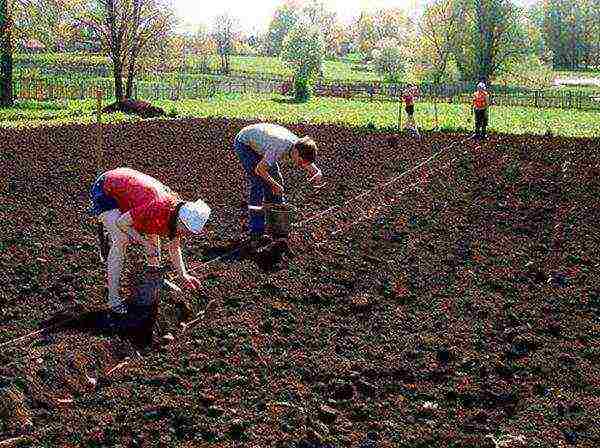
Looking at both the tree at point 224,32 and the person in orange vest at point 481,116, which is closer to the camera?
the person in orange vest at point 481,116

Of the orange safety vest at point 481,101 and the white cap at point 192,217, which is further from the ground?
the orange safety vest at point 481,101

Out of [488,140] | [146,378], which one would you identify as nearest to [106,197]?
[146,378]

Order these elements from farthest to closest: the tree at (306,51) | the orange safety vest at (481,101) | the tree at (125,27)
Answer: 1. the tree at (306,51)
2. the tree at (125,27)
3. the orange safety vest at (481,101)

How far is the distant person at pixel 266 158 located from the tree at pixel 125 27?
1141 inches

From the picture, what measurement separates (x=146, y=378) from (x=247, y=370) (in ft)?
2.57

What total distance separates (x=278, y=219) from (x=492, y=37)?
195 feet

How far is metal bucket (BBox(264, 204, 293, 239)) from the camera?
375 inches

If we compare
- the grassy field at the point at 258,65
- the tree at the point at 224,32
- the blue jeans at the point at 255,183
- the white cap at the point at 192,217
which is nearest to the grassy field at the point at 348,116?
the blue jeans at the point at 255,183

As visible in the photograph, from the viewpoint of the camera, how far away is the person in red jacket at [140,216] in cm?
650

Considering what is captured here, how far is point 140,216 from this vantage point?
21.6 feet

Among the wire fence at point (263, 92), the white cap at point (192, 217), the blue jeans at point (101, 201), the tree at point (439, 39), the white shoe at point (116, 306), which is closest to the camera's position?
the white cap at point (192, 217)

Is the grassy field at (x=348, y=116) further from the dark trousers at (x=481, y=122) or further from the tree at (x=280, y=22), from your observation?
the tree at (x=280, y=22)

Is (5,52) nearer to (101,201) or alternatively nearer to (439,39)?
(101,201)

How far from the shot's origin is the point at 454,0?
71.0 meters
